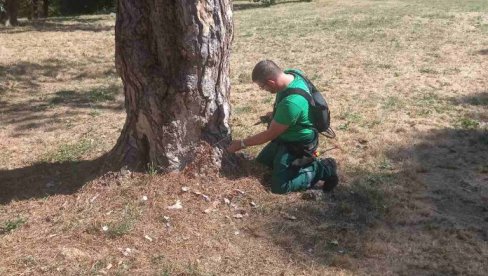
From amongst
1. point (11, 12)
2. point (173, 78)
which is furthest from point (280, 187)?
point (11, 12)

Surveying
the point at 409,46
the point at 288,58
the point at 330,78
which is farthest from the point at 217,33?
the point at 409,46

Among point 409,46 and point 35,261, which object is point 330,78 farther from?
point 35,261

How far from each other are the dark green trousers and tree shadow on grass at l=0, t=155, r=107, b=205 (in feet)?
4.49

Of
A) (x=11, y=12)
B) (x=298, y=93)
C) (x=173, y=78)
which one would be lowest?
(x=11, y=12)

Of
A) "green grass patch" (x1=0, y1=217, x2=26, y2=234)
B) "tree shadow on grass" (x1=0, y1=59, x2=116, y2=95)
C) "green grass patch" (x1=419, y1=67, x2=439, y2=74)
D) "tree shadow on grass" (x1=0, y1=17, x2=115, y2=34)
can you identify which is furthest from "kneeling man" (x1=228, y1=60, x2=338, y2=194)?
"tree shadow on grass" (x1=0, y1=17, x2=115, y2=34)

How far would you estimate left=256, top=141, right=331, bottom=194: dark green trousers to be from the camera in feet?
14.4

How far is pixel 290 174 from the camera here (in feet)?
14.4

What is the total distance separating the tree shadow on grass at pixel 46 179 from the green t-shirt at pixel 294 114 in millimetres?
1472

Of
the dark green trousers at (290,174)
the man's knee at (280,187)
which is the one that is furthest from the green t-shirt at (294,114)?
the man's knee at (280,187)

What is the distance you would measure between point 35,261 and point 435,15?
1426 cm

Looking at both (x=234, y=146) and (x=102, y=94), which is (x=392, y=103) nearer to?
(x=234, y=146)

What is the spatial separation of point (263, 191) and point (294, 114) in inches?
26.5

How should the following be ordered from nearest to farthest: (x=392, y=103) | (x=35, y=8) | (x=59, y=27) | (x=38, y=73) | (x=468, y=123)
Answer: (x=468, y=123)
(x=392, y=103)
(x=38, y=73)
(x=59, y=27)
(x=35, y=8)

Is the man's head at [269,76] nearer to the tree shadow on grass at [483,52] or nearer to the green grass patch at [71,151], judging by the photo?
the green grass patch at [71,151]
